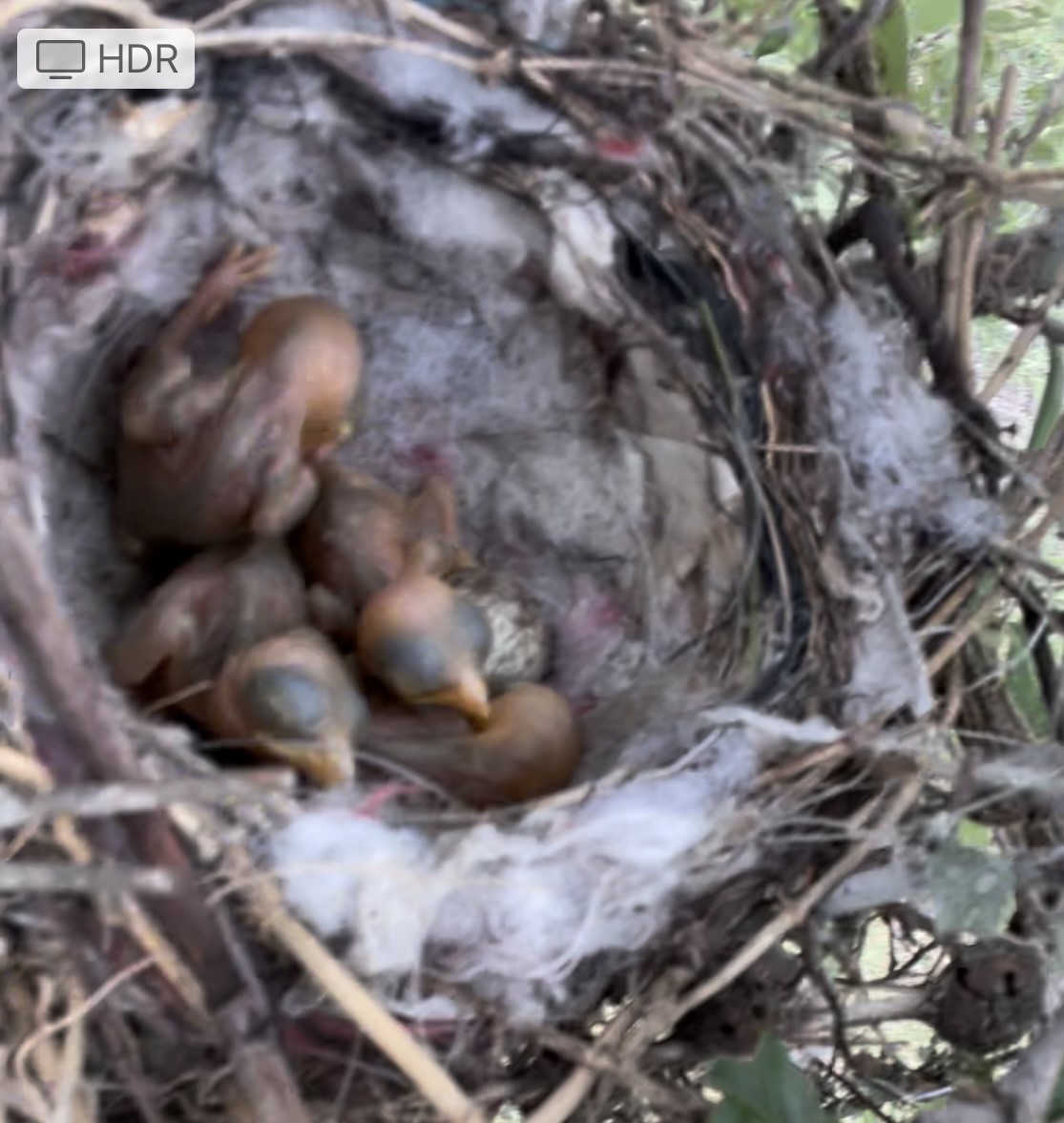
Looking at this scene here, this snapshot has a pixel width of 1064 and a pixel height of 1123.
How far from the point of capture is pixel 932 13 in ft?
3.18

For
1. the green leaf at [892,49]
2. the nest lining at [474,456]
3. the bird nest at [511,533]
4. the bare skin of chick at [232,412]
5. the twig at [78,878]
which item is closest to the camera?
the twig at [78,878]

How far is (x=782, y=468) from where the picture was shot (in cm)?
96

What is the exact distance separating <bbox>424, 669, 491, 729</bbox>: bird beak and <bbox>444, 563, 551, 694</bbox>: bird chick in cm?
6

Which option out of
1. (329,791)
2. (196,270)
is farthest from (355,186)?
(329,791)

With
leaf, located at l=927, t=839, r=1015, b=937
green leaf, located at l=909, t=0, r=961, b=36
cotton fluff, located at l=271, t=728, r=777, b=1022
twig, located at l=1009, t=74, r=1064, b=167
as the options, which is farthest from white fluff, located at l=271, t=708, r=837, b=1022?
green leaf, located at l=909, t=0, r=961, b=36

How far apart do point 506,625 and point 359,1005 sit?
442 millimetres

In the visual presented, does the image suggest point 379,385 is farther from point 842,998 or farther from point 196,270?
point 842,998

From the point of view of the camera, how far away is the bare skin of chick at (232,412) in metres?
→ 1.01

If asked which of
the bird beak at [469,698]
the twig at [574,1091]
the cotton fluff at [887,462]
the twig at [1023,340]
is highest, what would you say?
the twig at [1023,340]

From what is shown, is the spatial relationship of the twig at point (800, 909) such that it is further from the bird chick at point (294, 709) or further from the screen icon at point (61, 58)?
the screen icon at point (61, 58)

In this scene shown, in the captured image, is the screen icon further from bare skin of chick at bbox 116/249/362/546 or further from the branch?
the branch

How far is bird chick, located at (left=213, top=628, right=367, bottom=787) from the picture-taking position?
2.91 ft

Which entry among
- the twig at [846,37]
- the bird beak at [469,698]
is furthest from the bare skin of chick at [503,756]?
the twig at [846,37]

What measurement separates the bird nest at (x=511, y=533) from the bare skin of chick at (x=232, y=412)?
28mm
